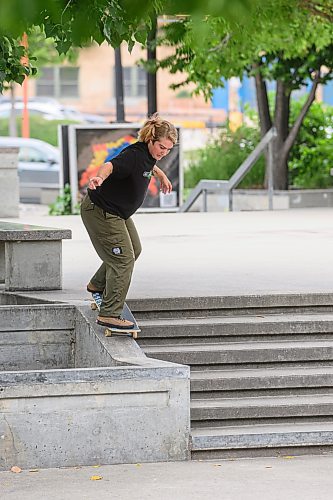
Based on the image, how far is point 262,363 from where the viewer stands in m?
8.93

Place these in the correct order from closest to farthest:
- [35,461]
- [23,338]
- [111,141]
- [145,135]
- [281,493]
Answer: [281,493] < [35,461] < [145,135] < [23,338] < [111,141]

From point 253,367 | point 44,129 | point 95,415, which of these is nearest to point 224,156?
point 253,367

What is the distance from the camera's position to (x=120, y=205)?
28.1 ft

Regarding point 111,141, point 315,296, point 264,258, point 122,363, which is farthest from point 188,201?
point 122,363

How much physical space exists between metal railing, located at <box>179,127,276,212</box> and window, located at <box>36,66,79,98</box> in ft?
129

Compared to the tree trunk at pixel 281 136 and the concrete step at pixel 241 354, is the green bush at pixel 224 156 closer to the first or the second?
the tree trunk at pixel 281 136

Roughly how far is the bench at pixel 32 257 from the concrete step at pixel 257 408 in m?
2.33

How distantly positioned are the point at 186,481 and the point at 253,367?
5.91 feet

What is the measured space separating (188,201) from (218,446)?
647 inches

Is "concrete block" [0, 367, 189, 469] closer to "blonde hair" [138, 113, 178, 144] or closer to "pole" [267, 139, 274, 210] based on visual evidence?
"blonde hair" [138, 113, 178, 144]

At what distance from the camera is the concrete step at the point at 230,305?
9.44 metres

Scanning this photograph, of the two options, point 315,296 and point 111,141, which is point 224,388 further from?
point 111,141

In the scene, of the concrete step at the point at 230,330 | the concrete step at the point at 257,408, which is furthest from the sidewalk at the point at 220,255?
the concrete step at the point at 257,408

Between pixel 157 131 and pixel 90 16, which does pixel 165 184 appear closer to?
pixel 157 131
